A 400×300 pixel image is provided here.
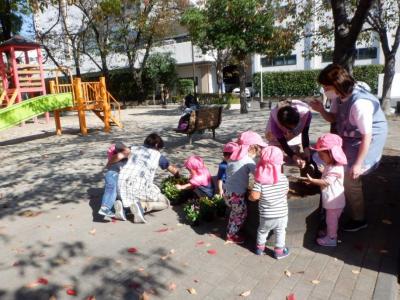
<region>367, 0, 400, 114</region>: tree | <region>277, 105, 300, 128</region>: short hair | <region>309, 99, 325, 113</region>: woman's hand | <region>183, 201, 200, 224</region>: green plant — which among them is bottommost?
<region>183, 201, 200, 224</region>: green plant

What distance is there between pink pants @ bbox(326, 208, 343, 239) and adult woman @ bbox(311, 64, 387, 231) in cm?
30

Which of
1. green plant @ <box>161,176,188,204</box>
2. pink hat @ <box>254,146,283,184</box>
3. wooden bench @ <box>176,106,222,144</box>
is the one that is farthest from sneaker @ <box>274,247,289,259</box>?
wooden bench @ <box>176,106,222,144</box>

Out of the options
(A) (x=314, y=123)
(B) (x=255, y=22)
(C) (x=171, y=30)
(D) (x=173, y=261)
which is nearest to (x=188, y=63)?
(C) (x=171, y=30)

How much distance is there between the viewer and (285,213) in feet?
12.1

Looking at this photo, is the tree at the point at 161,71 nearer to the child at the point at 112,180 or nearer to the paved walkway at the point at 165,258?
the paved walkway at the point at 165,258

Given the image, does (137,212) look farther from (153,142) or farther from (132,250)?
(153,142)

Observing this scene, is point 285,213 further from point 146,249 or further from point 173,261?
point 146,249

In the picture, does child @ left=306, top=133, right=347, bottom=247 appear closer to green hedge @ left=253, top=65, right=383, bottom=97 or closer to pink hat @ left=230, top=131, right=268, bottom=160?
pink hat @ left=230, top=131, right=268, bottom=160

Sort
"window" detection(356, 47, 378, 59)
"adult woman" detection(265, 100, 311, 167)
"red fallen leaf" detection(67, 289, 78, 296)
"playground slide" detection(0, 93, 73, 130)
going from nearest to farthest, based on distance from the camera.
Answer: "red fallen leaf" detection(67, 289, 78, 296) < "adult woman" detection(265, 100, 311, 167) < "playground slide" detection(0, 93, 73, 130) < "window" detection(356, 47, 378, 59)

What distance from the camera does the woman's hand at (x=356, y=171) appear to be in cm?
369

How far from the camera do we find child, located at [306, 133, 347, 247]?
147 inches

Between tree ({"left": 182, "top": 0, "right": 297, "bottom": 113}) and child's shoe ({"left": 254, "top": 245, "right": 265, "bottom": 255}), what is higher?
tree ({"left": 182, "top": 0, "right": 297, "bottom": 113})

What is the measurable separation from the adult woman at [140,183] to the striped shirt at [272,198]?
1713 millimetres

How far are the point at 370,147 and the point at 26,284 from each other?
137 inches
